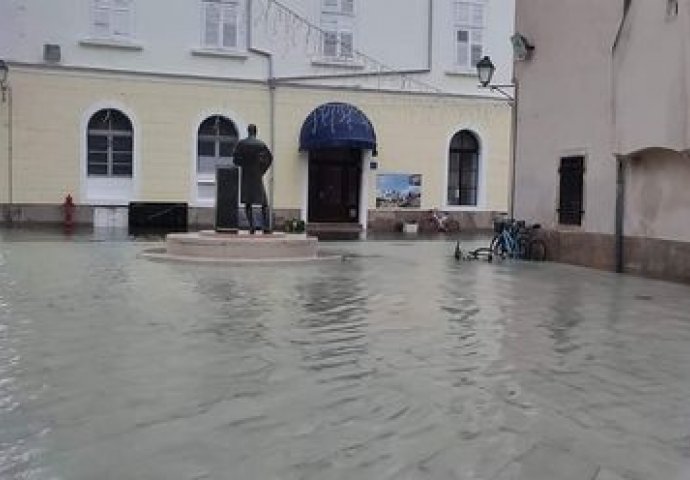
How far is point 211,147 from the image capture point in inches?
1128

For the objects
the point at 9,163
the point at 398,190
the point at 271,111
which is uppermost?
the point at 271,111

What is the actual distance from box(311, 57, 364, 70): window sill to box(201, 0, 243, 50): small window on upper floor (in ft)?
8.65

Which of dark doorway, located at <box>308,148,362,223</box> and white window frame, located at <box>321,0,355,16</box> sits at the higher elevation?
white window frame, located at <box>321,0,355,16</box>

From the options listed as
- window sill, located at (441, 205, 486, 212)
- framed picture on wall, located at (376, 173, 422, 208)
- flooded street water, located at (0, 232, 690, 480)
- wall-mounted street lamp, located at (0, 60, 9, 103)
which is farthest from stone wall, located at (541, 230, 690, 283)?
wall-mounted street lamp, located at (0, 60, 9, 103)

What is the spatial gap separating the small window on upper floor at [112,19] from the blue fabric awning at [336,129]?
239 inches

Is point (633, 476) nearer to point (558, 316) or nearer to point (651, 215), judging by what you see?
point (558, 316)

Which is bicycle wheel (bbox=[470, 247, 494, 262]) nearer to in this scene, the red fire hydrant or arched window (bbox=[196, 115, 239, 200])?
arched window (bbox=[196, 115, 239, 200])

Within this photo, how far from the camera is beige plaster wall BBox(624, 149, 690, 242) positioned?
44.7ft

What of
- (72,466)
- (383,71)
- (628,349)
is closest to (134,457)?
(72,466)

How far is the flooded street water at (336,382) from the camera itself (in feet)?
15.0

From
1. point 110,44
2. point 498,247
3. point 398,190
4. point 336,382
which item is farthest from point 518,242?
point 110,44

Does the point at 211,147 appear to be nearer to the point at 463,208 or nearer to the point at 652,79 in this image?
the point at 463,208

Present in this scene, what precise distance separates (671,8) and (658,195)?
281 centimetres

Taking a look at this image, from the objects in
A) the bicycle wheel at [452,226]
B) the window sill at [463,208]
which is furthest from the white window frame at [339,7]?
the bicycle wheel at [452,226]
